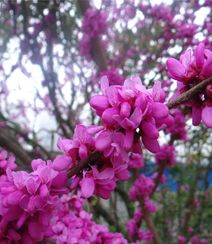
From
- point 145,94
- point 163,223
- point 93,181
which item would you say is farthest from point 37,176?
point 163,223

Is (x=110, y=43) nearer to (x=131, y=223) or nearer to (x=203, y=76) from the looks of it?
(x=131, y=223)

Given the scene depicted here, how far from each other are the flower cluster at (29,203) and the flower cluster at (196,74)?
416 mm

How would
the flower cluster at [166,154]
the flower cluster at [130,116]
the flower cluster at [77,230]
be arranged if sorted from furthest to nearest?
the flower cluster at [166,154], the flower cluster at [77,230], the flower cluster at [130,116]

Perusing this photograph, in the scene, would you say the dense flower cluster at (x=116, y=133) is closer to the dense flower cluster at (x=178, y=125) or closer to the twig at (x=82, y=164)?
the twig at (x=82, y=164)

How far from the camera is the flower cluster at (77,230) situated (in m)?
0.85

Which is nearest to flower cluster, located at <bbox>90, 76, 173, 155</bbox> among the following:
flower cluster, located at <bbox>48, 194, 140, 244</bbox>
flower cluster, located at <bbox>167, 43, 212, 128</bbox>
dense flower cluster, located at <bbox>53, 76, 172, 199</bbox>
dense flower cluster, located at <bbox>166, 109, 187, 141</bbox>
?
dense flower cluster, located at <bbox>53, 76, 172, 199</bbox>

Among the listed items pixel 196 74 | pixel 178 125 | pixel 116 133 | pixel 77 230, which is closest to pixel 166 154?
pixel 178 125

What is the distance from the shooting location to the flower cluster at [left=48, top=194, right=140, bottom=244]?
85cm

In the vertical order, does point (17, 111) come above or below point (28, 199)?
above

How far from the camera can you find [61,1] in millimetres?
2422

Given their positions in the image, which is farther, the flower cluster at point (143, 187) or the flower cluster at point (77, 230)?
the flower cluster at point (143, 187)

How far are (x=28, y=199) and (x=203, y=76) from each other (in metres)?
0.58

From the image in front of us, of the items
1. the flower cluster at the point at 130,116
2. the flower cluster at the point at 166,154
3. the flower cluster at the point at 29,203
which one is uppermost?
the flower cluster at the point at 130,116

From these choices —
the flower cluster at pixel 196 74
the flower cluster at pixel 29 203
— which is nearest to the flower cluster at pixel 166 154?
the flower cluster at pixel 196 74
